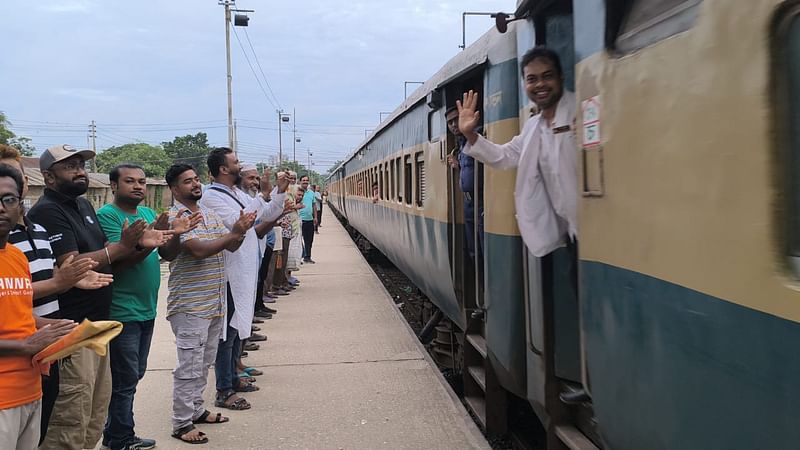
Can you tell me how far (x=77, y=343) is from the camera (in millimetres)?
2760

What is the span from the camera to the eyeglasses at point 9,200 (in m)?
2.68

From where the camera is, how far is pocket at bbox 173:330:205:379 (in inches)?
176

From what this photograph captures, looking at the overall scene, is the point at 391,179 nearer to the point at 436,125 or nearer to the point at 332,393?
the point at 436,125

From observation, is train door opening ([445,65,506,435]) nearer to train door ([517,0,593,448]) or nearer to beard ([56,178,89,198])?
train door ([517,0,593,448])

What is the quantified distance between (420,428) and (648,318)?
3.05 m

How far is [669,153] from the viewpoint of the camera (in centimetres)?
200

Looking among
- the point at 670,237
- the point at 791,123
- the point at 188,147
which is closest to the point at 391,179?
the point at 670,237

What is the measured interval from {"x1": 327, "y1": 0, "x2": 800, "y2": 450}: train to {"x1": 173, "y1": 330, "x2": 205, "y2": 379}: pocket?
6.94ft

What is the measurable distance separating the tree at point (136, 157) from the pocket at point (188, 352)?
76.6 m

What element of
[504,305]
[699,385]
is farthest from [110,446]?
[699,385]

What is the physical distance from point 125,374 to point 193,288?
2.32 ft

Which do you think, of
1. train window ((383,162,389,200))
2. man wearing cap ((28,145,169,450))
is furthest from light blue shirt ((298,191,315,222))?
man wearing cap ((28,145,169,450))

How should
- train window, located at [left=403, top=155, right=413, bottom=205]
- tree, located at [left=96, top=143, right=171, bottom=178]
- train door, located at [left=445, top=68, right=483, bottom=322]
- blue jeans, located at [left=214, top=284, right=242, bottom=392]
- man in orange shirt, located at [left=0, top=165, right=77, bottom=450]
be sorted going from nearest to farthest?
man in orange shirt, located at [left=0, top=165, right=77, bottom=450] < blue jeans, located at [left=214, top=284, right=242, bottom=392] < train door, located at [left=445, top=68, right=483, bottom=322] < train window, located at [left=403, top=155, right=413, bottom=205] < tree, located at [left=96, top=143, right=171, bottom=178]

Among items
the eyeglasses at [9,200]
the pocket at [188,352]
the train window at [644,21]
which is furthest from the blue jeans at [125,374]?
the train window at [644,21]
